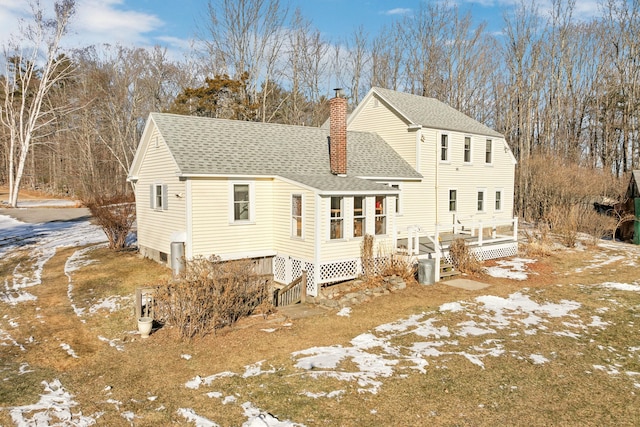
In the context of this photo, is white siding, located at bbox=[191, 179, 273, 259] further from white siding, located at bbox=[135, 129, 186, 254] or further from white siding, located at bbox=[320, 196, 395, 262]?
white siding, located at bbox=[320, 196, 395, 262]

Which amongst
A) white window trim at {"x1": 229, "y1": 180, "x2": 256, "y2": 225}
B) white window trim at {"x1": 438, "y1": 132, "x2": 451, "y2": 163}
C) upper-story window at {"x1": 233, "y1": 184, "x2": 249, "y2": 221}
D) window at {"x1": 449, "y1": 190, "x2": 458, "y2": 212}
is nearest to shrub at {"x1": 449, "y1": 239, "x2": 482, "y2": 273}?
window at {"x1": 449, "y1": 190, "x2": 458, "y2": 212}

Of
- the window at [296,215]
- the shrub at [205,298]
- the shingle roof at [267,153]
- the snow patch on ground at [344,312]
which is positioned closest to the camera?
the shrub at [205,298]

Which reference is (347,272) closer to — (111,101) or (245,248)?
(245,248)

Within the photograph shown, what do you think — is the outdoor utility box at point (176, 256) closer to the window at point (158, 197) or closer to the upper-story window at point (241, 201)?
the upper-story window at point (241, 201)

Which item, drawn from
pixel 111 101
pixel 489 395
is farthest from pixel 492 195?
pixel 111 101

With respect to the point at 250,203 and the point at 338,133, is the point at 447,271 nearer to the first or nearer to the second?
the point at 338,133

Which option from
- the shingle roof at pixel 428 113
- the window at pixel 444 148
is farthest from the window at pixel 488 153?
the window at pixel 444 148

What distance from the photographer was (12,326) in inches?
419

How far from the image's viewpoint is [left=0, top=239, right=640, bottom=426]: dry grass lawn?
257 inches

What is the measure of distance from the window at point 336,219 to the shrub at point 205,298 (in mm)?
3927

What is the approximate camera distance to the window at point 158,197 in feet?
54.3

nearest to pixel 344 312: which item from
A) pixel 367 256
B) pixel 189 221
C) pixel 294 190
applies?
pixel 367 256

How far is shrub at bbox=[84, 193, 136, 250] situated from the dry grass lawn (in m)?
7.38

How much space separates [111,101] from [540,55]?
140 feet
